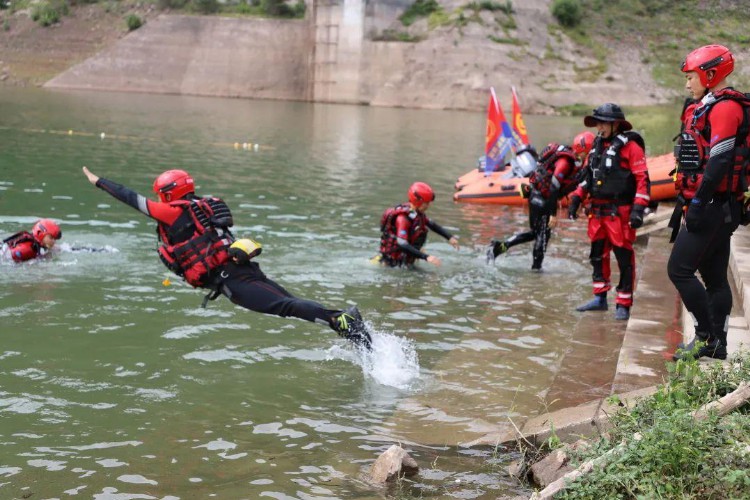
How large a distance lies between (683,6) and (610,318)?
244 feet

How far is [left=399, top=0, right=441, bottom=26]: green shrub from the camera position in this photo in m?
72.2

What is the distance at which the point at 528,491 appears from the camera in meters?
6.39

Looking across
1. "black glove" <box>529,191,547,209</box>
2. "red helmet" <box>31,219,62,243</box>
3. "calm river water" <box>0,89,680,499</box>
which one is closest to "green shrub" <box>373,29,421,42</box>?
"calm river water" <box>0,89,680,499</box>

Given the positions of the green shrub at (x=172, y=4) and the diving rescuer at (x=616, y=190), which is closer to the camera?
the diving rescuer at (x=616, y=190)

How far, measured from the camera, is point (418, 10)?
240 feet

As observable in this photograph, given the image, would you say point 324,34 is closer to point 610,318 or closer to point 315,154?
point 315,154

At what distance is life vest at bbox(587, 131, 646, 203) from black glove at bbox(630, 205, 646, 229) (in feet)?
1.46

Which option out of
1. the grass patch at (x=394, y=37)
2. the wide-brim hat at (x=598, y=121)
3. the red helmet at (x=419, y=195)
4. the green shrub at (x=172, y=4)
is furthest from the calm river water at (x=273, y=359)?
the green shrub at (x=172, y=4)

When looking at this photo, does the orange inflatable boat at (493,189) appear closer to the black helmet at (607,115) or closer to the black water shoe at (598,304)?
the black water shoe at (598,304)

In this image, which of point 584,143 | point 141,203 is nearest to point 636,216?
point 584,143

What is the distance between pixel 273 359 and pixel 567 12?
67742 millimetres

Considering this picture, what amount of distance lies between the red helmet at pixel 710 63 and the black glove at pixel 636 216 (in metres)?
2.43

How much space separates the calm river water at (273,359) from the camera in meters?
6.90

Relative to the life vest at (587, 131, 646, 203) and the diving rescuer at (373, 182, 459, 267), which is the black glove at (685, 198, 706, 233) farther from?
the diving rescuer at (373, 182, 459, 267)
